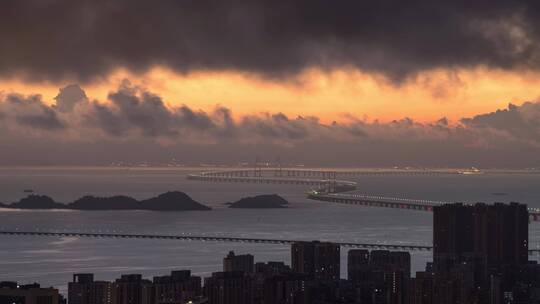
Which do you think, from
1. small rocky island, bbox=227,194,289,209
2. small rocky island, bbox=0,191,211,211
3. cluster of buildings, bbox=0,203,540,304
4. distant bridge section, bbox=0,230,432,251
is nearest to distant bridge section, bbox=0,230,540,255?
distant bridge section, bbox=0,230,432,251

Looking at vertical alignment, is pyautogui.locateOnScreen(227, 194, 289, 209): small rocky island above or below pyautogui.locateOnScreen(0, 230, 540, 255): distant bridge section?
above

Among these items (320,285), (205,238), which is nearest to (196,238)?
(205,238)

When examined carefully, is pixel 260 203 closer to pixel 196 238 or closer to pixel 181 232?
pixel 181 232

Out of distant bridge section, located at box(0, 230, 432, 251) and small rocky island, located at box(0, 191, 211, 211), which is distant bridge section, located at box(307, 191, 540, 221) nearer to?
small rocky island, located at box(0, 191, 211, 211)

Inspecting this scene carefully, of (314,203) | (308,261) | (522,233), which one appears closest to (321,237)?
(522,233)

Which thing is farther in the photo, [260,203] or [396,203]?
[260,203]

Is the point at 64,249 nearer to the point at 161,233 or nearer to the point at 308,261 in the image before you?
the point at 161,233

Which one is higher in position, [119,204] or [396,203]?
[396,203]

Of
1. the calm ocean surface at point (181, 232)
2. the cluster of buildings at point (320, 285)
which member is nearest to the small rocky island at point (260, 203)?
the calm ocean surface at point (181, 232)
